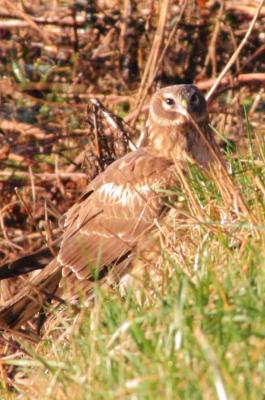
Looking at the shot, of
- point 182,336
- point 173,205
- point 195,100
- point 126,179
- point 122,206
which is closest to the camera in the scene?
point 182,336

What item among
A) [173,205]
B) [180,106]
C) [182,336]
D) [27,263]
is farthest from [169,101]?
[182,336]

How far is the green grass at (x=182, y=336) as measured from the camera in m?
2.79

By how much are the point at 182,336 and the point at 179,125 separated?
3.41 metres

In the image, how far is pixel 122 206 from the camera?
19.6 ft

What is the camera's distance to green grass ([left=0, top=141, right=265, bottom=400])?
110 inches

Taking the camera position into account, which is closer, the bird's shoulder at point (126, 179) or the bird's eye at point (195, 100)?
the bird's shoulder at point (126, 179)

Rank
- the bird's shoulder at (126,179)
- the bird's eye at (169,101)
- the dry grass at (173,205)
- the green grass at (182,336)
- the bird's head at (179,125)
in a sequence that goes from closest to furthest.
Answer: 1. the green grass at (182,336)
2. the dry grass at (173,205)
3. the bird's shoulder at (126,179)
4. the bird's head at (179,125)
5. the bird's eye at (169,101)

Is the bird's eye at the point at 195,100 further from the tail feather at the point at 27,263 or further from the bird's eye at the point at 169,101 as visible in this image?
the tail feather at the point at 27,263

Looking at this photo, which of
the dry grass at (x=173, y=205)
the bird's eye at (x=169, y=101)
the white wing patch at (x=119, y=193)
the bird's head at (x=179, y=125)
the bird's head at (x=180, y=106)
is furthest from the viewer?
the bird's eye at (x=169, y=101)

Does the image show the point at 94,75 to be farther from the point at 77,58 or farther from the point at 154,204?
the point at 154,204

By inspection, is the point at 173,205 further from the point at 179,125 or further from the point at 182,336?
the point at 179,125

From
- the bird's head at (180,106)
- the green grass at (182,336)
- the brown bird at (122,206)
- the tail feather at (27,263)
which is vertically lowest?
the tail feather at (27,263)

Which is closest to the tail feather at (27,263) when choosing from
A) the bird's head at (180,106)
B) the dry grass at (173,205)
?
the dry grass at (173,205)

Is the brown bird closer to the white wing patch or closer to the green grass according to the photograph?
the white wing patch
